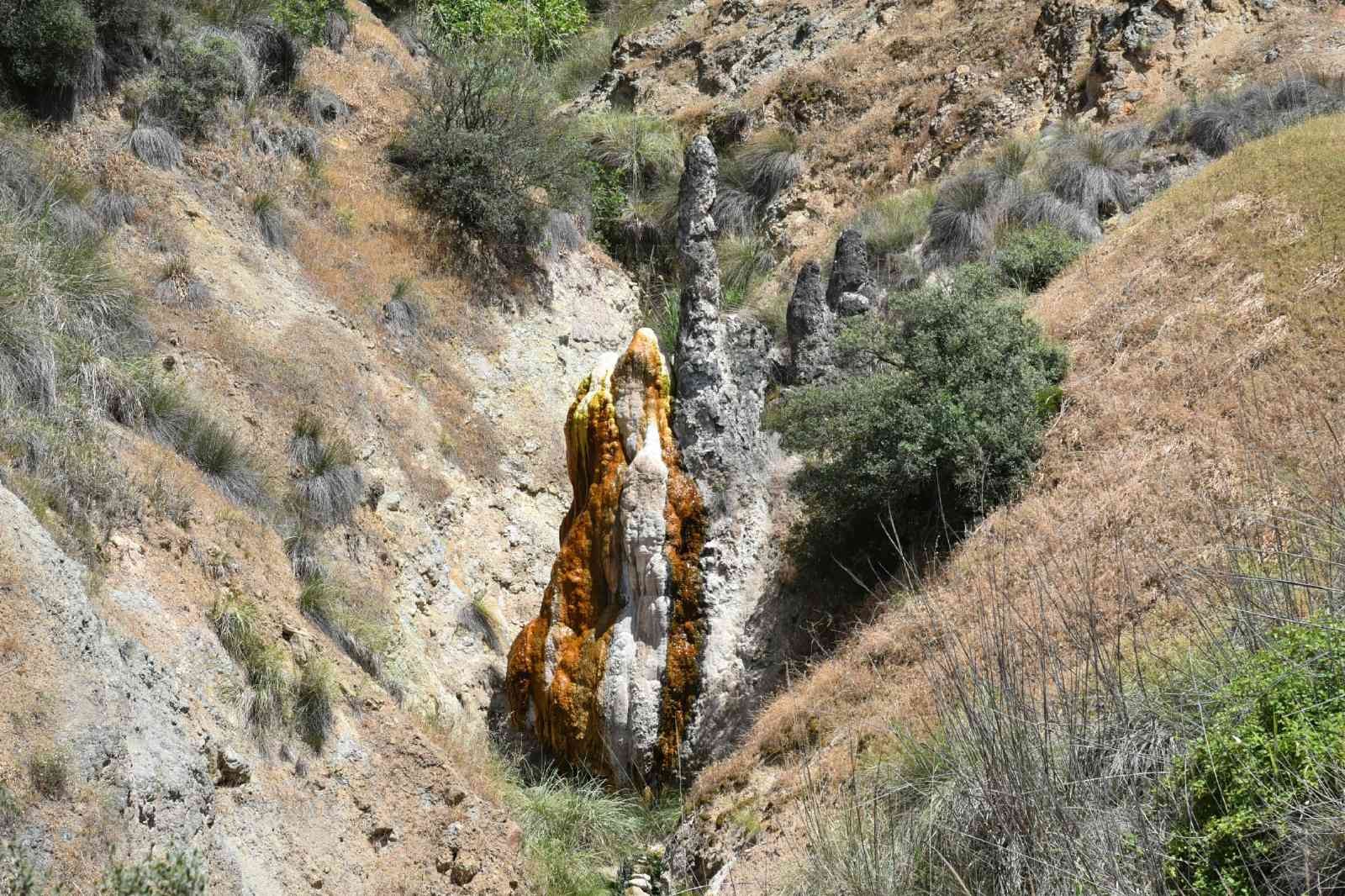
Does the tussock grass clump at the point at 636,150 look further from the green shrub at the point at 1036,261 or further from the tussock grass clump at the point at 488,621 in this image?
the tussock grass clump at the point at 488,621


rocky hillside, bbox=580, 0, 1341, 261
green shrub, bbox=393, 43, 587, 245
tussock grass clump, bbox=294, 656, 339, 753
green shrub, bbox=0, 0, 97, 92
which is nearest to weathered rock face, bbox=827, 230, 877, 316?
rocky hillside, bbox=580, 0, 1341, 261

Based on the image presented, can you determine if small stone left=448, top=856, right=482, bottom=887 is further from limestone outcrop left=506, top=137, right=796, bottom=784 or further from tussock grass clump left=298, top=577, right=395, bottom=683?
tussock grass clump left=298, top=577, right=395, bottom=683

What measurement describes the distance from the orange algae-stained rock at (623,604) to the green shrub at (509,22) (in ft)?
48.6

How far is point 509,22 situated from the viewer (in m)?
29.0

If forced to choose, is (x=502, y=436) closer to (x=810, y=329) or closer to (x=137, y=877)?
(x=810, y=329)

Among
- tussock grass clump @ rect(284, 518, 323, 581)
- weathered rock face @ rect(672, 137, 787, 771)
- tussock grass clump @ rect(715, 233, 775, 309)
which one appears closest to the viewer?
weathered rock face @ rect(672, 137, 787, 771)

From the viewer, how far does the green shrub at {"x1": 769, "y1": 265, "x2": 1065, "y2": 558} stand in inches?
454

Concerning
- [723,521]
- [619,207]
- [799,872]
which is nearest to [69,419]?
[723,521]

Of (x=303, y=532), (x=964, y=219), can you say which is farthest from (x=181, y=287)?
(x=964, y=219)

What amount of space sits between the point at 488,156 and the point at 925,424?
37.3 ft

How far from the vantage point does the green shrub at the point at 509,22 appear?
91.4 feet

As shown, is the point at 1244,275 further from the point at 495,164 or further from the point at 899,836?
the point at 495,164

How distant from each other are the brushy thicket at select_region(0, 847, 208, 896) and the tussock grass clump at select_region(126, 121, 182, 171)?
11730 millimetres

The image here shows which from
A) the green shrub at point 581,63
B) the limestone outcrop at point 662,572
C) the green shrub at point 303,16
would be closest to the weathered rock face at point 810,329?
the limestone outcrop at point 662,572
